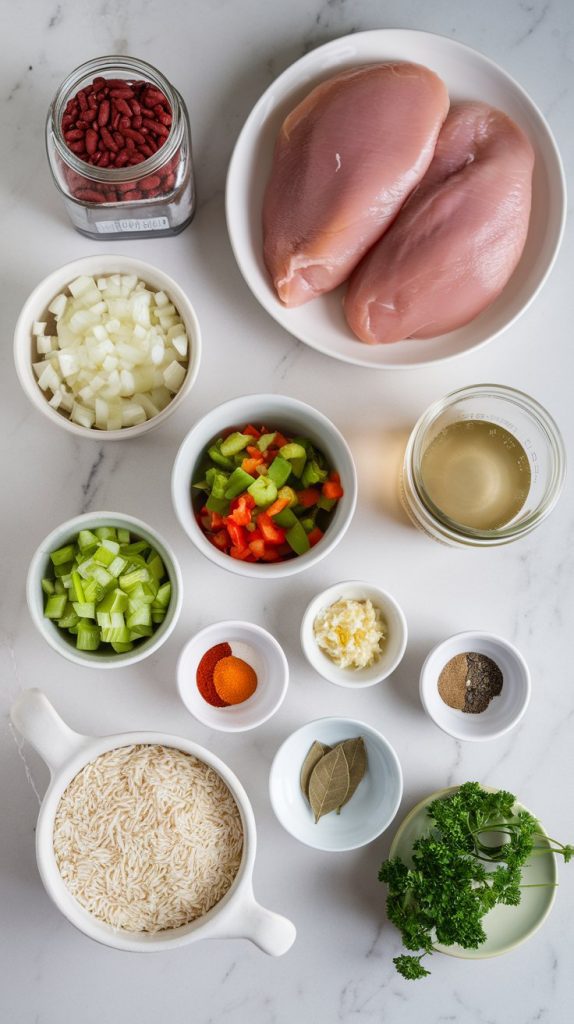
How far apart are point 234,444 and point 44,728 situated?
62cm

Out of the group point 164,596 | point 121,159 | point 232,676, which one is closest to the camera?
point 121,159

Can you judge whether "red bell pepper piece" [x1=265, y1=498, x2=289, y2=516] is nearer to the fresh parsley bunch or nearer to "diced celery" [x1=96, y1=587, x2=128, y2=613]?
"diced celery" [x1=96, y1=587, x2=128, y2=613]

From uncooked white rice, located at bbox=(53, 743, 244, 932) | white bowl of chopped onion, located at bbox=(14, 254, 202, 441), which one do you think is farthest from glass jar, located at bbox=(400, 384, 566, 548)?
uncooked white rice, located at bbox=(53, 743, 244, 932)

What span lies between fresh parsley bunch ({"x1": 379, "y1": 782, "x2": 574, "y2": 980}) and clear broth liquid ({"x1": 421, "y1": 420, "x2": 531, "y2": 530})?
1.79 feet

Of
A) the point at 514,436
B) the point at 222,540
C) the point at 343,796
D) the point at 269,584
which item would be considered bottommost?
the point at 343,796

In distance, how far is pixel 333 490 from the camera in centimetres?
152

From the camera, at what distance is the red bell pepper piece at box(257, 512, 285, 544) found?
4.92 feet

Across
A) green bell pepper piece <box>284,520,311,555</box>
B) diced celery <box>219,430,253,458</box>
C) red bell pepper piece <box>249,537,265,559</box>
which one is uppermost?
diced celery <box>219,430,253,458</box>

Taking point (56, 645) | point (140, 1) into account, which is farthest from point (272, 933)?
point (140, 1)

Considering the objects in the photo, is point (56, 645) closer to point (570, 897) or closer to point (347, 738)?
point (347, 738)

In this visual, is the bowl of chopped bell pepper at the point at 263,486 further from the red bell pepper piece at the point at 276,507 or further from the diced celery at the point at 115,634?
the diced celery at the point at 115,634

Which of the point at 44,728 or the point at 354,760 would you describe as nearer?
the point at 44,728

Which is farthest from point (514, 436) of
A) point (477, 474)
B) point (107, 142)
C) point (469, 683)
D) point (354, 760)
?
point (107, 142)

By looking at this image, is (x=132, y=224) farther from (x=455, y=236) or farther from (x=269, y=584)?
(x=269, y=584)
